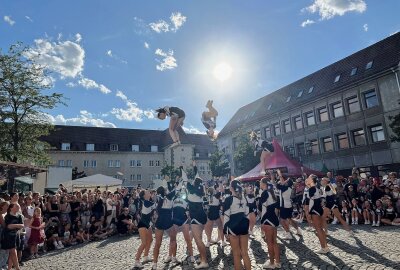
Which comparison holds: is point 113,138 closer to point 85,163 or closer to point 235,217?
point 85,163

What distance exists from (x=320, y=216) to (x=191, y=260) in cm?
411

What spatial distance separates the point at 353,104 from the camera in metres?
31.4

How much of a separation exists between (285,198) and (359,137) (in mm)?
24171

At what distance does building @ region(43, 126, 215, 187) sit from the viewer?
5609 centimetres

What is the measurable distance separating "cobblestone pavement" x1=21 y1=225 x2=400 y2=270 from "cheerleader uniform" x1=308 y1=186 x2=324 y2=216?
3.81 ft

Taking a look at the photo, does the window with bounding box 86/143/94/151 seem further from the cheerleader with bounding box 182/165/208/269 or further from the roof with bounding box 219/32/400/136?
the cheerleader with bounding box 182/165/208/269

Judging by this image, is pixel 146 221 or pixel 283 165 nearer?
pixel 146 221

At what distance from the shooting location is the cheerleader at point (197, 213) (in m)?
8.13

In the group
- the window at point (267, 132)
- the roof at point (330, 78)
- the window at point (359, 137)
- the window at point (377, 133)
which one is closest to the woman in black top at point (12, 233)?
the window at point (377, 133)

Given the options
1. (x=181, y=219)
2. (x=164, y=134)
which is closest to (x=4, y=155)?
(x=181, y=219)

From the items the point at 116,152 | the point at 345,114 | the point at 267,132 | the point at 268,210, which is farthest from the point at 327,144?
the point at 116,152

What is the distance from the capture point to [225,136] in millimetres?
51938

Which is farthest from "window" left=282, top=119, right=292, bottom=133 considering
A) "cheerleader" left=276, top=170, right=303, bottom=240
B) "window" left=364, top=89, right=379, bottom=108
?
"cheerleader" left=276, top=170, right=303, bottom=240

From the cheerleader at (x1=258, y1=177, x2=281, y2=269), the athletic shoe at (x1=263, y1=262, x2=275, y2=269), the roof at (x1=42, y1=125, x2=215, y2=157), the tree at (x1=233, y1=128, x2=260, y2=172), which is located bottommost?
the athletic shoe at (x1=263, y1=262, x2=275, y2=269)
